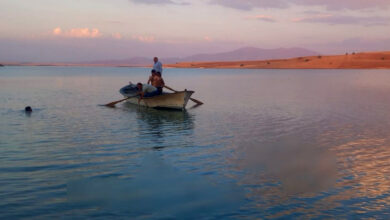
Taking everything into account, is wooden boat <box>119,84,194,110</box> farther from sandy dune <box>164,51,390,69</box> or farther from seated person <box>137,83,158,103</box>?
sandy dune <box>164,51,390,69</box>

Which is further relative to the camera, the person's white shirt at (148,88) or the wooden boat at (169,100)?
the person's white shirt at (148,88)

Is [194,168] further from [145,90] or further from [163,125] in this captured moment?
[145,90]

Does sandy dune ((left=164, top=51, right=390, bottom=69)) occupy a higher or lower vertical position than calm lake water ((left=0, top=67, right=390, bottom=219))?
higher

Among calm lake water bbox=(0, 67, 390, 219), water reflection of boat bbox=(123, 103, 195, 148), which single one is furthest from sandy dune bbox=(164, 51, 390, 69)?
calm lake water bbox=(0, 67, 390, 219)

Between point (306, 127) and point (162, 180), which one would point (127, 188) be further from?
point (306, 127)

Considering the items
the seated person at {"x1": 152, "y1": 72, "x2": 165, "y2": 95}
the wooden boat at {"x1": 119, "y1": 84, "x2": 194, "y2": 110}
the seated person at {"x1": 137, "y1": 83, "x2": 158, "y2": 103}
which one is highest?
the seated person at {"x1": 152, "y1": 72, "x2": 165, "y2": 95}

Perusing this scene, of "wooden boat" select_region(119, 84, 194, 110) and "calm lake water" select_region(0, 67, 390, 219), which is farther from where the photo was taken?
"wooden boat" select_region(119, 84, 194, 110)

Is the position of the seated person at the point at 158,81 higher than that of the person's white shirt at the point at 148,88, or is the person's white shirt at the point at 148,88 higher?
the seated person at the point at 158,81

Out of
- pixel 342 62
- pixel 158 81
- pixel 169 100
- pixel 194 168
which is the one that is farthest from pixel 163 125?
pixel 342 62

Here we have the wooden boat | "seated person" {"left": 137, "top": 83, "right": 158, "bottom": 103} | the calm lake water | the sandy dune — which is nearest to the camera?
the calm lake water

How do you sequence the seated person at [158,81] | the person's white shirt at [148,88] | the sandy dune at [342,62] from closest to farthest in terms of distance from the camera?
the seated person at [158,81], the person's white shirt at [148,88], the sandy dune at [342,62]

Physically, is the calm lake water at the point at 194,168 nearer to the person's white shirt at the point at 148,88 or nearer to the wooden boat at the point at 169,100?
the wooden boat at the point at 169,100

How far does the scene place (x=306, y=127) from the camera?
58.9ft

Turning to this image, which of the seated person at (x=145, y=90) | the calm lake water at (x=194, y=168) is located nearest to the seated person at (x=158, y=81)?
the seated person at (x=145, y=90)
